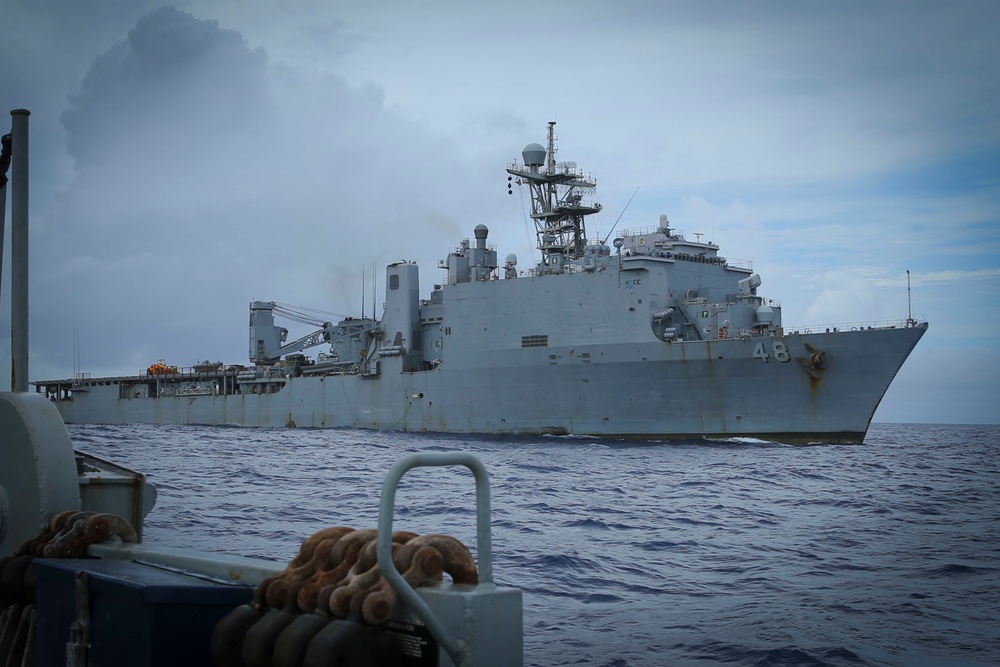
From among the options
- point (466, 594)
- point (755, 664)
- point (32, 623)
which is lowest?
point (755, 664)

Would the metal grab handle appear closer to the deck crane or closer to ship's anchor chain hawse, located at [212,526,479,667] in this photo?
ship's anchor chain hawse, located at [212,526,479,667]

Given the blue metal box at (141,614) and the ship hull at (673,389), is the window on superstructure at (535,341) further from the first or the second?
the blue metal box at (141,614)

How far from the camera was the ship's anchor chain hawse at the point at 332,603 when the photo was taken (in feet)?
9.97

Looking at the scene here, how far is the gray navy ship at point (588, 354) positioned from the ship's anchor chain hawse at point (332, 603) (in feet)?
80.1

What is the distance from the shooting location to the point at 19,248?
5.77m

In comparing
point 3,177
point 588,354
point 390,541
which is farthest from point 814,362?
point 390,541

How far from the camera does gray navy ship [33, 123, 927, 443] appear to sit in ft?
86.9

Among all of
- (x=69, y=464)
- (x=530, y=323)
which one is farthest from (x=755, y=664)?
(x=530, y=323)

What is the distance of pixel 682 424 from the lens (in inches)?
1093

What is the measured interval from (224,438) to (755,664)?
2715 centimetres

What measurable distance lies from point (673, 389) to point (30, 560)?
79.8 ft

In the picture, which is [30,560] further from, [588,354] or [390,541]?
[588,354]

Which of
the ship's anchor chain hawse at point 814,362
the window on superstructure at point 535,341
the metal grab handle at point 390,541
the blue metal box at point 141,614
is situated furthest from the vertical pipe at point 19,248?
the window on superstructure at point 535,341

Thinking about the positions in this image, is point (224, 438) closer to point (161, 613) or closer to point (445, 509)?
point (445, 509)
